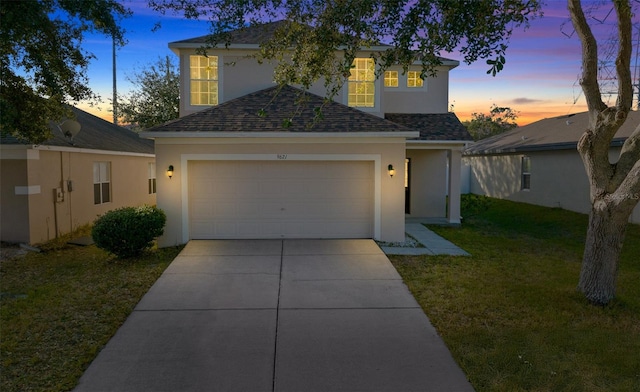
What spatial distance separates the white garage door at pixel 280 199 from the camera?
1169 centimetres

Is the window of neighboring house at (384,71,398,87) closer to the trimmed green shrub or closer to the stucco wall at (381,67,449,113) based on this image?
the stucco wall at (381,67,449,113)

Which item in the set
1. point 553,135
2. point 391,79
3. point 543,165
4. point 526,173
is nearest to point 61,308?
point 391,79

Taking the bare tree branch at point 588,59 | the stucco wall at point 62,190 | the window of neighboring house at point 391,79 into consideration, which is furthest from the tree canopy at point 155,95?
the bare tree branch at point 588,59

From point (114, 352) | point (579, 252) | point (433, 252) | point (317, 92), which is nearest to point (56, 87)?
point (114, 352)

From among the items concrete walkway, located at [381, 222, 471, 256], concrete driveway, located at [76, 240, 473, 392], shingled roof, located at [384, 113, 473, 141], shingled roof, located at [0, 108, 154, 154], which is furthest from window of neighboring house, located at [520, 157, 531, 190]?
shingled roof, located at [0, 108, 154, 154]

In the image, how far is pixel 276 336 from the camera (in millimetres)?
5875

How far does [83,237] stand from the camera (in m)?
13.8

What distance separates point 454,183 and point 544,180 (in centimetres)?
664

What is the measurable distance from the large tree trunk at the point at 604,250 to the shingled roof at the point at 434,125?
769 cm

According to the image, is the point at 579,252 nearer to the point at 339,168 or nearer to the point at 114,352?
the point at 339,168

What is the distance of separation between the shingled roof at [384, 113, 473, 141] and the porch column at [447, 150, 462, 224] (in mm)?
660

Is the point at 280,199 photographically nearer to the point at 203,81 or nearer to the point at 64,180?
the point at 203,81

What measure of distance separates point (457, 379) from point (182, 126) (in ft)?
29.5

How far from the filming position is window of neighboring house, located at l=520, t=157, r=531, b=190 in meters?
21.0
